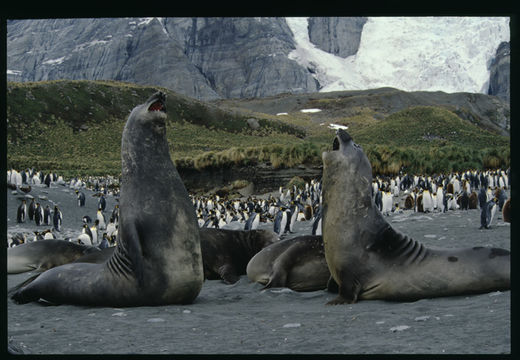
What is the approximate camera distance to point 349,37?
104 metres

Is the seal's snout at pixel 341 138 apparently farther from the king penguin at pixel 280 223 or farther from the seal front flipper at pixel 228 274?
the king penguin at pixel 280 223

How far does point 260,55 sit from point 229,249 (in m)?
107

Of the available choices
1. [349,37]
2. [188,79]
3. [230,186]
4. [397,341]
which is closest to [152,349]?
[397,341]

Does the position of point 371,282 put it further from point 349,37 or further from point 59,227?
point 349,37

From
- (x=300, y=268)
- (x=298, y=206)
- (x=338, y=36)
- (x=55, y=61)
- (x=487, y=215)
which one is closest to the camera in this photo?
(x=300, y=268)

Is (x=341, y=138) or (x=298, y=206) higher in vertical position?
(x=341, y=138)

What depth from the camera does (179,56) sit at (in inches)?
3883

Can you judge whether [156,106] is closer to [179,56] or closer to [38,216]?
[38,216]

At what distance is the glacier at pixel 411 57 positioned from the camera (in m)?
68.2

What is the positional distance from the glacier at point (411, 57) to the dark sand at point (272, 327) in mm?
56916

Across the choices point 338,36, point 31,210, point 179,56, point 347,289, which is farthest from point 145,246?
point 338,36

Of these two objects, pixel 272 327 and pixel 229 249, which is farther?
pixel 229 249

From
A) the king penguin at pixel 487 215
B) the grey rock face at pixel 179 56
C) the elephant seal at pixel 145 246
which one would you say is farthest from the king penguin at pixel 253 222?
the grey rock face at pixel 179 56
